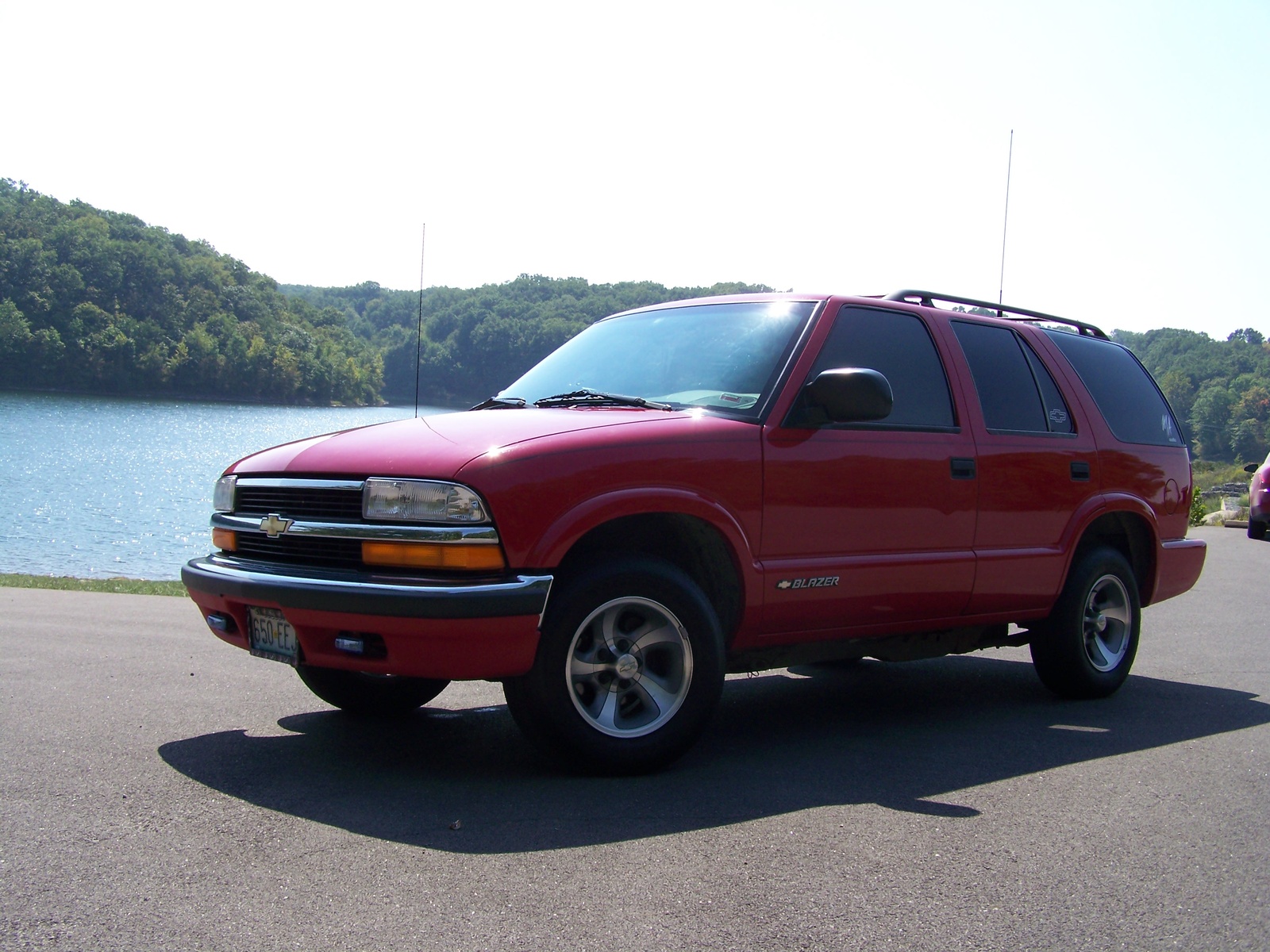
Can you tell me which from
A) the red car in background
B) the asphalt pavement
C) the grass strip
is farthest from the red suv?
the red car in background

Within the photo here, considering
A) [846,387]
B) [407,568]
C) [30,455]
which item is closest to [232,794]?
[407,568]

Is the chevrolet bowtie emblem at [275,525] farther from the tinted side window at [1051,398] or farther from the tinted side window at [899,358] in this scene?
the tinted side window at [1051,398]

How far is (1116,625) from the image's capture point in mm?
6594

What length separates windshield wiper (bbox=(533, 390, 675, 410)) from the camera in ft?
16.1

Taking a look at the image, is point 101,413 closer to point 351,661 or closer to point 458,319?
point 458,319

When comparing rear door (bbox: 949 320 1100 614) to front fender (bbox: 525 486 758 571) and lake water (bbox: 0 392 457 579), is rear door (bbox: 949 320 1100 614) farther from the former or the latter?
lake water (bbox: 0 392 457 579)

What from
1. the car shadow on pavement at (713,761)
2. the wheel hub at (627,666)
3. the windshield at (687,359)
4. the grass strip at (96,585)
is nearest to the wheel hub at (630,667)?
Result: the wheel hub at (627,666)

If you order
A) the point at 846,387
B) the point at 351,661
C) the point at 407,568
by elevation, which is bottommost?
the point at 351,661

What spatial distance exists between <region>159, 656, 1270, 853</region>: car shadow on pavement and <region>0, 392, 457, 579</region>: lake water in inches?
157

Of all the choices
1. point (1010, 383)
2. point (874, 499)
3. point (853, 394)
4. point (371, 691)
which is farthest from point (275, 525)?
point (1010, 383)

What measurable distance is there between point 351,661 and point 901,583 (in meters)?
2.46

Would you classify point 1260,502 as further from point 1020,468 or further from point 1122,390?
point 1020,468

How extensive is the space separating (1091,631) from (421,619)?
4111 millimetres

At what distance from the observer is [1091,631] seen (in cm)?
646
